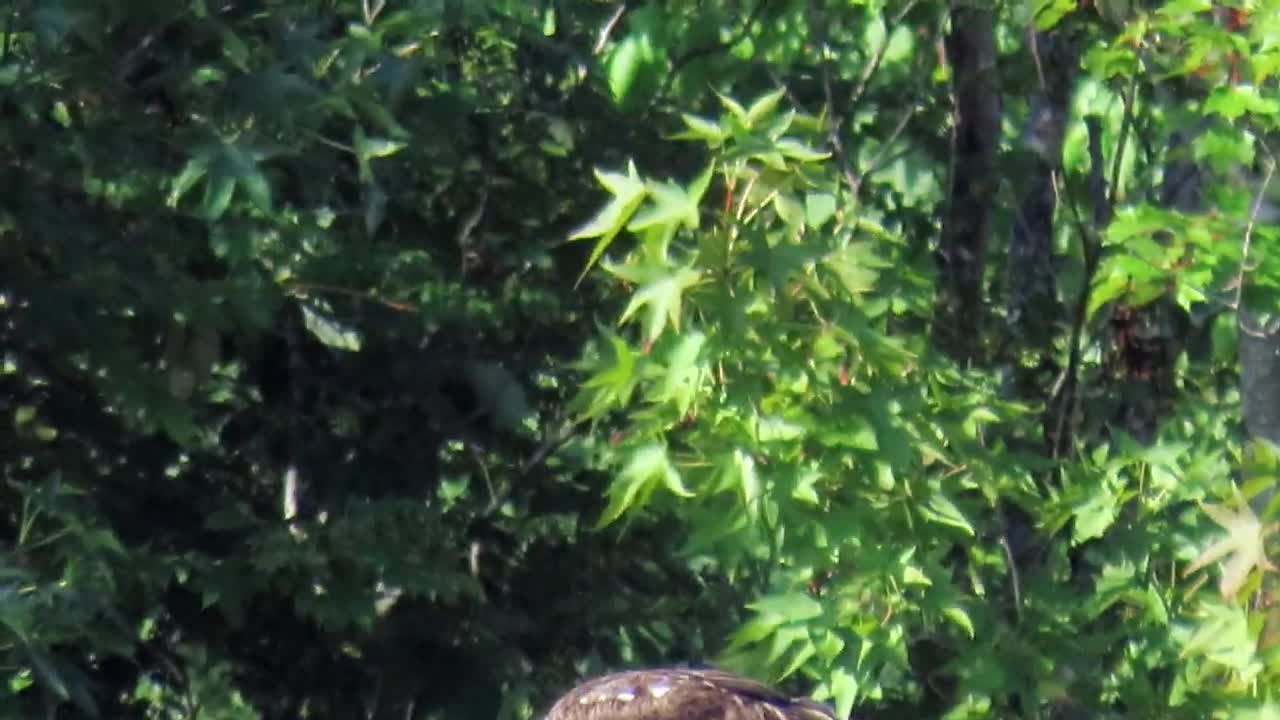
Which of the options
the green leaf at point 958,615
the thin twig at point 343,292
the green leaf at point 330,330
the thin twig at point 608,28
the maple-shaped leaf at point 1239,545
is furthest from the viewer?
the thin twig at point 608,28

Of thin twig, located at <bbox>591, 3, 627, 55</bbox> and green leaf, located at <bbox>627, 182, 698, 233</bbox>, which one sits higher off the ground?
green leaf, located at <bbox>627, 182, 698, 233</bbox>

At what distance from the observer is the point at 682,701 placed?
417 cm

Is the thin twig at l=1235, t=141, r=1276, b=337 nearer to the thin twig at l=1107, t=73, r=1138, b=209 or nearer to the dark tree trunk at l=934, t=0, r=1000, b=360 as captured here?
the thin twig at l=1107, t=73, r=1138, b=209

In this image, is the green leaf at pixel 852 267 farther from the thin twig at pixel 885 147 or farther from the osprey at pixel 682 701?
the thin twig at pixel 885 147

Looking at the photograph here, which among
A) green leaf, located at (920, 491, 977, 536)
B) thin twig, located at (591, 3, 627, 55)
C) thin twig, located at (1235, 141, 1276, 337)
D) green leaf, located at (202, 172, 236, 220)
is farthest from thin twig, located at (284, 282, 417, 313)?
thin twig, located at (1235, 141, 1276, 337)

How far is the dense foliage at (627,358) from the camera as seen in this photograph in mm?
4121

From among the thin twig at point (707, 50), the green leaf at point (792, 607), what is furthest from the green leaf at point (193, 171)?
the thin twig at point (707, 50)

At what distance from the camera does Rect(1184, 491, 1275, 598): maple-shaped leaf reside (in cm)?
408

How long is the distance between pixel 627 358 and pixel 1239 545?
1.20 meters

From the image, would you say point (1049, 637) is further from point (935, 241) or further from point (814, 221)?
point (935, 241)

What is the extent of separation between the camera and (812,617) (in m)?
4.31

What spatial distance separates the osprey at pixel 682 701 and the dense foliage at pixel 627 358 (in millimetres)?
112

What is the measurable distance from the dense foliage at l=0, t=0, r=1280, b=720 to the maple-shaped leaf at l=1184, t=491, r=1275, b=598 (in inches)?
0.4

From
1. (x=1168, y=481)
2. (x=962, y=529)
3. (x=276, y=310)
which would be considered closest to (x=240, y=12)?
(x=276, y=310)
